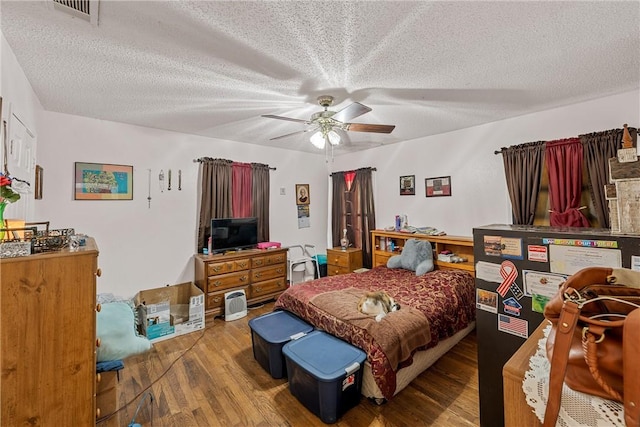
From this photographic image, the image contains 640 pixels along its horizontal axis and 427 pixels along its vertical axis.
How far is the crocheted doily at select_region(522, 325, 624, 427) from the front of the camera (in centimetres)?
53

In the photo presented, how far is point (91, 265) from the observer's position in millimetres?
1247

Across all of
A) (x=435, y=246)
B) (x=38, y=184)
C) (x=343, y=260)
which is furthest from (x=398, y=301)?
(x=38, y=184)

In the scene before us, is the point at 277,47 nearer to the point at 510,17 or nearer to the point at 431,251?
the point at 510,17

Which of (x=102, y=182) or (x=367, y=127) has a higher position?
(x=367, y=127)

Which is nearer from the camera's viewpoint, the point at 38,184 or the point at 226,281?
the point at 38,184

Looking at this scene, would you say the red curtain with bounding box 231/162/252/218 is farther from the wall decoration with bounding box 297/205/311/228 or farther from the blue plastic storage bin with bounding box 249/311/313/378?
the blue plastic storage bin with bounding box 249/311/313/378

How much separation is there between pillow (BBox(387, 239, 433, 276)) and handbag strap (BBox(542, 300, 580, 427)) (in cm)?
292

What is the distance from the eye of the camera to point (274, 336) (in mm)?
2346

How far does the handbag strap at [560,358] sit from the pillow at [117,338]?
2185mm

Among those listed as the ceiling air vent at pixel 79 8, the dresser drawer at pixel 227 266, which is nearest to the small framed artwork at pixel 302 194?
the dresser drawer at pixel 227 266

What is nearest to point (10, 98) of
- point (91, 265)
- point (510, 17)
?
point (91, 265)

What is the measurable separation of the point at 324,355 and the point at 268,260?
2314 mm

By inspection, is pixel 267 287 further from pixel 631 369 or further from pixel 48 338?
pixel 631 369

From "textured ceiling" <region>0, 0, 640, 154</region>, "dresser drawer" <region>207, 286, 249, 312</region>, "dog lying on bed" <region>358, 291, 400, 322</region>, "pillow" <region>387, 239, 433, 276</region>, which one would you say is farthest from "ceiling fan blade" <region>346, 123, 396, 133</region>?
"dresser drawer" <region>207, 286, 249, 312</region>
